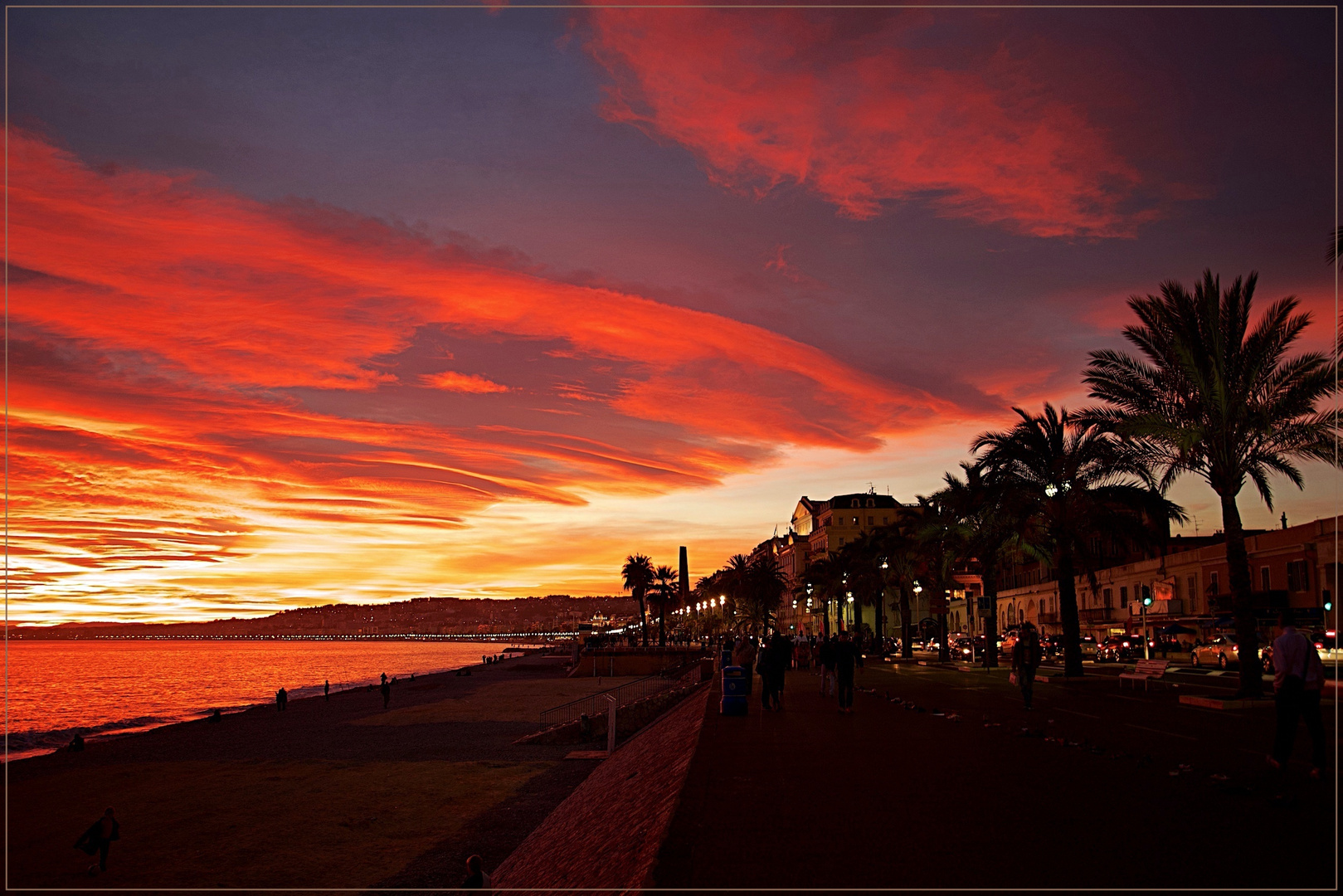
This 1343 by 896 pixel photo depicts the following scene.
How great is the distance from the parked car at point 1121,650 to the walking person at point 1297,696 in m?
42.8

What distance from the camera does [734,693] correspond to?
69.7 feet

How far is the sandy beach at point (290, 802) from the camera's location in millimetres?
18953

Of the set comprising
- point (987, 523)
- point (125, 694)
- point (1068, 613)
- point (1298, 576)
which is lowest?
point (125, 694)

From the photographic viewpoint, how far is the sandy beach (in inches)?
746

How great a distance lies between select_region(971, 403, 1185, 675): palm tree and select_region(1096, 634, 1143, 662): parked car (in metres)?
19.2

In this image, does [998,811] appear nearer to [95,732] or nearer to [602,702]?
[602,702]

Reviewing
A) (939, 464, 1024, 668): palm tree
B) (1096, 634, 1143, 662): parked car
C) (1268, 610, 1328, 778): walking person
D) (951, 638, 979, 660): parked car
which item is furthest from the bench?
(951, 638, 979, 660): parked car

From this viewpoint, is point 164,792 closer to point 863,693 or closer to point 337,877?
point 337,877

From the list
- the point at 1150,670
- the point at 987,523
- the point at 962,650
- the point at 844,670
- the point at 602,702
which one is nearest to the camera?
the point at 844,670

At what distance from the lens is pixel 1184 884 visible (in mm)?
7055

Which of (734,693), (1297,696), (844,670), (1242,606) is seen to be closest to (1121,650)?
(1242,606)

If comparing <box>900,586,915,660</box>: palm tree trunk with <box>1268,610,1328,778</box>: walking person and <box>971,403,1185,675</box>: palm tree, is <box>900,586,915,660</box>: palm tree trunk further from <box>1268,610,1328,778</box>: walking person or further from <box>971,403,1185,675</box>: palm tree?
<box>1268,610,1328,778</box>: walking person

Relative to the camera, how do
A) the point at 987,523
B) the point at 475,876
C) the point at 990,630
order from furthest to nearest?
the point at 990,630, the point at 987,523, the point at 475,876

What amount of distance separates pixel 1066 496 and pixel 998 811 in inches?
995
